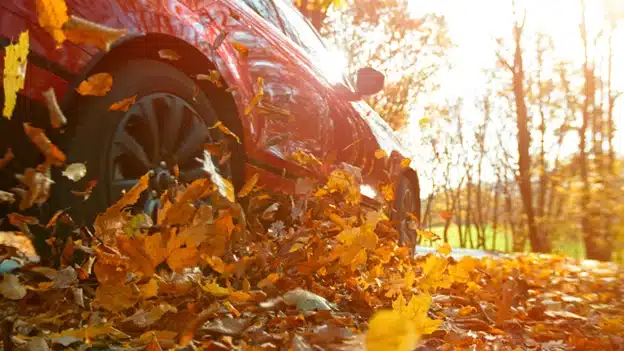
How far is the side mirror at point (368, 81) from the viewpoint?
4.69 meters

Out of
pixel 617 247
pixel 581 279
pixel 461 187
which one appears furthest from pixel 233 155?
pixel 461 187

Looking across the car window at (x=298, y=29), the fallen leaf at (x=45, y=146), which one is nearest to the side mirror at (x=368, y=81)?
the car window at (x=298, y=29)

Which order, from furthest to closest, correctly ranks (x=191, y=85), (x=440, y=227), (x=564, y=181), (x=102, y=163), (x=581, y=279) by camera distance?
(x=440, y=227) < (x=581, y=279) < (x=564, y=181) < (x=191, y=85) < (x=102, y=163)

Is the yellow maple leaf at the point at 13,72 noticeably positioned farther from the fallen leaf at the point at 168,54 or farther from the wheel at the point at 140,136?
the fallen leaf at the point at 168,54

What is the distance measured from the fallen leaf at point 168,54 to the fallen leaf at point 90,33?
0.36 m

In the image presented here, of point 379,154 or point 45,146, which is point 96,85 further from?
point 379,154

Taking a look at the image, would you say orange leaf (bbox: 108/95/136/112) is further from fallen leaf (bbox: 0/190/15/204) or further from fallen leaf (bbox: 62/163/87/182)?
fallen leaf (bbox: 0/190/15/204)

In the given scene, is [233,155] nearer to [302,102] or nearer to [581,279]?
[302,102]

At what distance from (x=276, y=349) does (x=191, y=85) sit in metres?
1.30

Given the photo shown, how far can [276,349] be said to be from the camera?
1.83 meters

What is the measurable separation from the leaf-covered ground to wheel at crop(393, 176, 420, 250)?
243 centimetres

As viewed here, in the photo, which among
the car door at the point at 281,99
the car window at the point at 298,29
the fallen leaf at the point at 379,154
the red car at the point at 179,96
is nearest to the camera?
the red car at the point at 179,96

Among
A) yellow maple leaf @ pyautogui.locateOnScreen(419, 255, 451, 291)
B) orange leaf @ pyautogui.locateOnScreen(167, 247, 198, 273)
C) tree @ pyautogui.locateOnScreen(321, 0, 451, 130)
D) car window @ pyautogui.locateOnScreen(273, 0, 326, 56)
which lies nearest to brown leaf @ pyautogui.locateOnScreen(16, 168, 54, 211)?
orange leaf @ pyautogui.locateOnScreen(167, 247, 198, 273)

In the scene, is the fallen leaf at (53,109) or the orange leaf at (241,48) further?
the orange leaf at (241,48)
